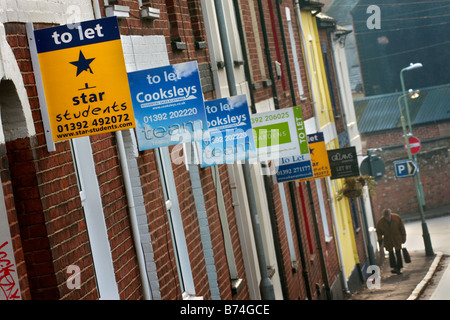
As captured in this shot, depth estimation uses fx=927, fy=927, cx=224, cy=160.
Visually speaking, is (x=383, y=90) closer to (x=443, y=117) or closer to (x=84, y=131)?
(x=443, y=117)

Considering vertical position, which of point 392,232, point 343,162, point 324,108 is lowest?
point 392,232

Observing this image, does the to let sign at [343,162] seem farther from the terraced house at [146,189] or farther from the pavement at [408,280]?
the pavement at [408,280]

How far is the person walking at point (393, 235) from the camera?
20641 mm

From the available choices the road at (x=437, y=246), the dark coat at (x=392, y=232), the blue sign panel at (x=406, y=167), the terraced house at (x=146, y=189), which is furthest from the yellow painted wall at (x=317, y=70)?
the road at (x=437, y=246)

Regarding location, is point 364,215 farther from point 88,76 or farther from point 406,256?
point 88,76

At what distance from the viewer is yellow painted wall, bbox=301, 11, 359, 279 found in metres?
24.2

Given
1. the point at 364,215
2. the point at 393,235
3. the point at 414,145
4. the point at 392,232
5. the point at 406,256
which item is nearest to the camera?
the point at 392,232

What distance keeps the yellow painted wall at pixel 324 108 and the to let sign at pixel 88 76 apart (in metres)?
17.1

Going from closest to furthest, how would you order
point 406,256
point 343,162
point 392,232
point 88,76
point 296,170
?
point 88,76 < point 296,170 < point 343,162 < point 392,232 < point 406,256

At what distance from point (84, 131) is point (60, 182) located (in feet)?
1.74

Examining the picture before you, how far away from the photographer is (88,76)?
6.24 meters

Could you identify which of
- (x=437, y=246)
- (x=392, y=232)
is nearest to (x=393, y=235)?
(x=392, y=232)

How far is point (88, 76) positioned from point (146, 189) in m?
2.77

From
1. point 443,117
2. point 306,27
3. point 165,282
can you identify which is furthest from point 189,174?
point 443,117
